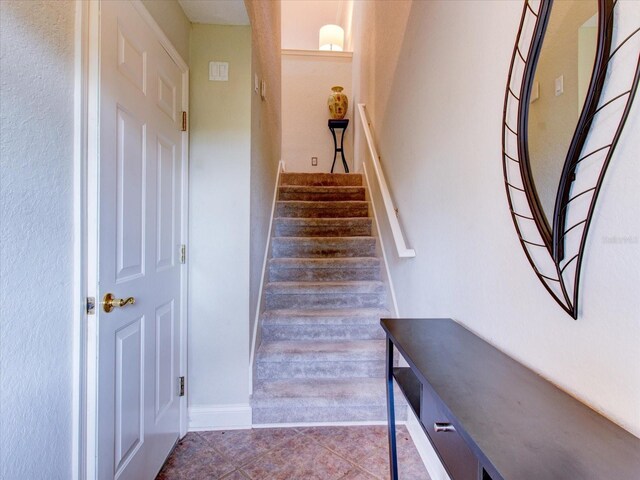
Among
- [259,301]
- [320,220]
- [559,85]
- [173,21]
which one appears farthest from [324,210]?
[559,85]

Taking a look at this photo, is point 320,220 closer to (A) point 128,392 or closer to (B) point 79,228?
(A) point 128,392

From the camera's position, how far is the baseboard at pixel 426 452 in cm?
143

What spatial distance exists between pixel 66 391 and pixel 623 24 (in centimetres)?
156

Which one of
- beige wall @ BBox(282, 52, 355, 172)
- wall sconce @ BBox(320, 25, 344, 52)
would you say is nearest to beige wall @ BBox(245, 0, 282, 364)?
beige wall @ BBox(282, 52, 355, 172)

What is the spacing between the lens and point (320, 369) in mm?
2008

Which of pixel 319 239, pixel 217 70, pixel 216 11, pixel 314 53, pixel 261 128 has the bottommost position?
pixel 319 239

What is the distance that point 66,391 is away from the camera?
0.89 metres

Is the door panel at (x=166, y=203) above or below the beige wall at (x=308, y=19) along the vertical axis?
below

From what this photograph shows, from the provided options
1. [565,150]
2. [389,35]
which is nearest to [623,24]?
[565,150]

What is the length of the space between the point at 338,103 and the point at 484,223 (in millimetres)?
4079

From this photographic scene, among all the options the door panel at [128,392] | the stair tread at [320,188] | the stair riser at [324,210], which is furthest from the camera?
the stair tread at [320,188]

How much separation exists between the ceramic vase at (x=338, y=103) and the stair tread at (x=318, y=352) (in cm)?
366

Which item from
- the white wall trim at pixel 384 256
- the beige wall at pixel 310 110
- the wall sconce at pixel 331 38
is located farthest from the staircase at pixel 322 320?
the wall sconce at pixel 331 38

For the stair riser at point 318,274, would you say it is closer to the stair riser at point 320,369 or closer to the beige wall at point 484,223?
the beige wall at point 484,223
